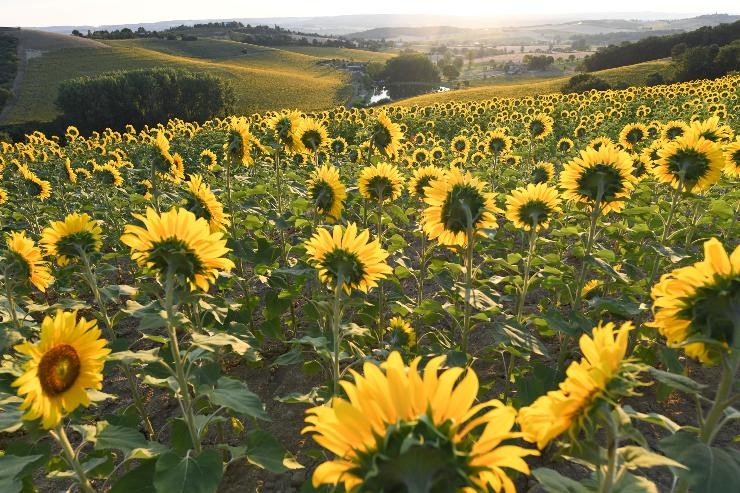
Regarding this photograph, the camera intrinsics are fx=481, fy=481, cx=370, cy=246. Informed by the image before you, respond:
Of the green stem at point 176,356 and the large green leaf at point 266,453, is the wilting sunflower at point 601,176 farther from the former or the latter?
the green stem at point 176,356

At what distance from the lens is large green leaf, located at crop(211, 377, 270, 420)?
2.21m

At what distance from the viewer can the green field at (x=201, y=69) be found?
5850cm

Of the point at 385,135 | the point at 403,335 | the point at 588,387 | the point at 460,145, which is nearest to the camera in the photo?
the point at 588,387

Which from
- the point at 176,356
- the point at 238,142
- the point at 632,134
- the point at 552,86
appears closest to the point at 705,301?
the point at 176,356

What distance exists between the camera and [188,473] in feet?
6.96

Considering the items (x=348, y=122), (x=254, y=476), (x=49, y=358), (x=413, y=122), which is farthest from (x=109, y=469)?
(x=413, y=122)

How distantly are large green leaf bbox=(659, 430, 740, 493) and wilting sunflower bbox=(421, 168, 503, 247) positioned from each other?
1.75 metres

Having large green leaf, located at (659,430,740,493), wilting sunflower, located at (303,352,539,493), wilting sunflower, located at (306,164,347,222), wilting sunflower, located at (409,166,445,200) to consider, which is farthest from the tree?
wilting sunflower, located at (303,352,539,493)

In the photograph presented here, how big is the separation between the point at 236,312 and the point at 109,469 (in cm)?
152

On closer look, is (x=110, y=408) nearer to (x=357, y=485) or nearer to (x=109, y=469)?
(x=109, y=469)

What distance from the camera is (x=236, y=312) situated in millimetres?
4152

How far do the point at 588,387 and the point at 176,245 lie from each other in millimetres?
1799

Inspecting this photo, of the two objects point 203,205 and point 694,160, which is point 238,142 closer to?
point 203,205

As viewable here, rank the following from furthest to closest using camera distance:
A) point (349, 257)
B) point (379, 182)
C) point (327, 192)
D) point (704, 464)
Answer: point (379, 182) < point (327, 192) < point (349, 257) < point (704, 464)
